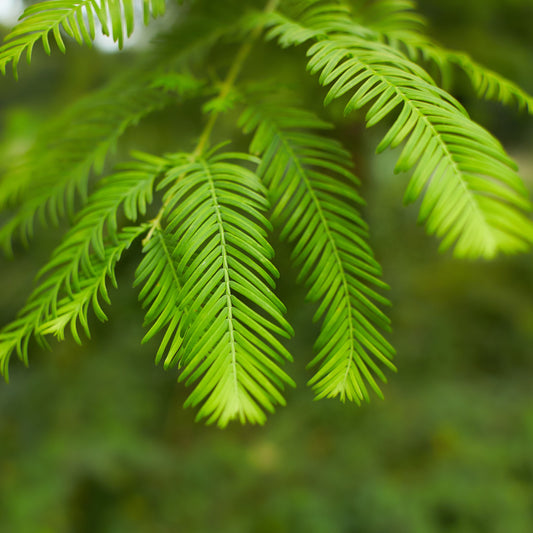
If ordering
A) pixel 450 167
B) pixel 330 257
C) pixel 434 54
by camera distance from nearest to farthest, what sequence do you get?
pixel 450 167 < pixel 330 257 < pixel 434 54

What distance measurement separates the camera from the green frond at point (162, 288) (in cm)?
44

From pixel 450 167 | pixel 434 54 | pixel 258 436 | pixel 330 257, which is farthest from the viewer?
pixel 258 436

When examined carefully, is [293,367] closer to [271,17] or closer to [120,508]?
[120,508]

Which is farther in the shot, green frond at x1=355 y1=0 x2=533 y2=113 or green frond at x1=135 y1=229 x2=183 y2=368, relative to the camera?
green frond at x1=355 y1=0 x2=533 y2=113

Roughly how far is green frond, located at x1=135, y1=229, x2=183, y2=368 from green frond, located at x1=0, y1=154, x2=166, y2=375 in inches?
1.3

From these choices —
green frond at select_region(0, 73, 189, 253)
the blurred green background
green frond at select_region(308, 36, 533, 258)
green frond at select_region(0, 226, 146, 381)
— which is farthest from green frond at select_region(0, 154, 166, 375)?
the blurred green background

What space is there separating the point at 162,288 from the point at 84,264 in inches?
4.6

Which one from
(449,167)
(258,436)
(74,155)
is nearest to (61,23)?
(74,155)

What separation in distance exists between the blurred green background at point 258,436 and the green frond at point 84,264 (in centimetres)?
76

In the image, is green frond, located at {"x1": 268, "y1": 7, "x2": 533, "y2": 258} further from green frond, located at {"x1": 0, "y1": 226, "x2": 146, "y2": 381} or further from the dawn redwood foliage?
A: green frond, located at {"x1": 0, "y1": 226, "x2": 146, "y2": 381}

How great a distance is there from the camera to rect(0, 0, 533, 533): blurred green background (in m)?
1.85

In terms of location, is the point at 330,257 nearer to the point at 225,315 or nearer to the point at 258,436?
the point at 225,315

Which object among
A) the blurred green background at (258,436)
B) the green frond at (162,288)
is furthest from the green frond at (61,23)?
the blurred green background at (258,436)

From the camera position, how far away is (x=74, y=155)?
0.71 metres
